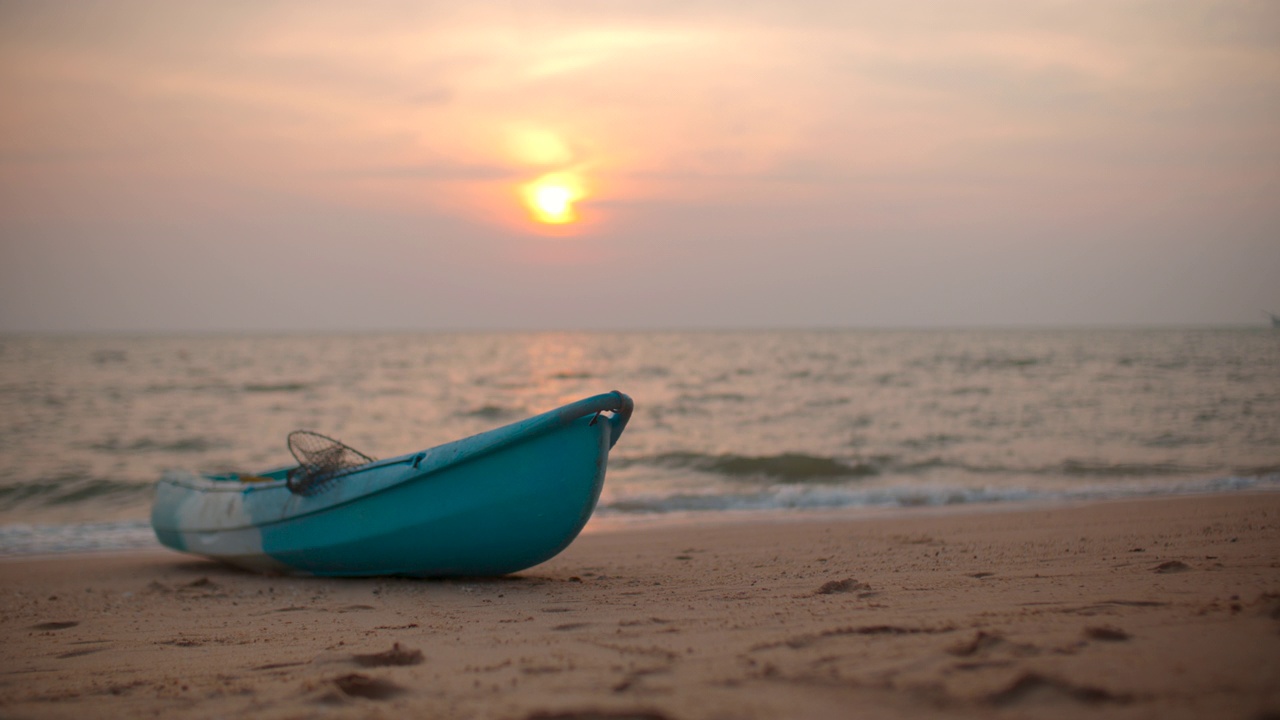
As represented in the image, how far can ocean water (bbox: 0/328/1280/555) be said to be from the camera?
1141 cm

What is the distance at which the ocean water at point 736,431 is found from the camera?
37.4 feet

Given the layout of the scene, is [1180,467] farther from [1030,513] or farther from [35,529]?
[35,529]

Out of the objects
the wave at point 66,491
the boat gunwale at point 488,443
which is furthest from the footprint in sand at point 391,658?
the wave at point 66,491

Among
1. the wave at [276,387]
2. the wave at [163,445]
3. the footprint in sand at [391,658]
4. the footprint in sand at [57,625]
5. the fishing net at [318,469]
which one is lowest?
the wave at [163,445]

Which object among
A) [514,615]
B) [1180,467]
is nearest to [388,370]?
[1180,467]

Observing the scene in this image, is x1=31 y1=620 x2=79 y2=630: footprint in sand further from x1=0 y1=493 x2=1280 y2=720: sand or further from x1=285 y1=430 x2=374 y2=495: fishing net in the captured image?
x1=285 y1=430 x2=374 y2=495: fishing net

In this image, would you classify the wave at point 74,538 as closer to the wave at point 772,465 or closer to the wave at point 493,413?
the wave at point 772,465

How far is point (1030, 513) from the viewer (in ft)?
28.9

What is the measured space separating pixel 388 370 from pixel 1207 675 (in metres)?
38.3

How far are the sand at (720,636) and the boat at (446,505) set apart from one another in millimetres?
212

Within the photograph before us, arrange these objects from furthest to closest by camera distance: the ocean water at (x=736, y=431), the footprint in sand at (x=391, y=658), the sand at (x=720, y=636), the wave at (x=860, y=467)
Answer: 1. the wave at (x=860, y=467)
2. the ocean water at (x=736, y=431)
3. the footprint in sand at (x=391, y=658)
4. the sand at (x=720, y=636)

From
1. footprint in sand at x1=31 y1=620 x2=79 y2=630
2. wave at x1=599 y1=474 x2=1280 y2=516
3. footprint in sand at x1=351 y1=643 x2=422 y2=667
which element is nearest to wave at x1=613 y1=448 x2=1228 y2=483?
wave at x1=599 y1=474 x2=1280 y2=516

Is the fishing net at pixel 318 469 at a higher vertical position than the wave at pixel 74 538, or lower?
higher

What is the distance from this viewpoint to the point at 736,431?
18172 millimetres
